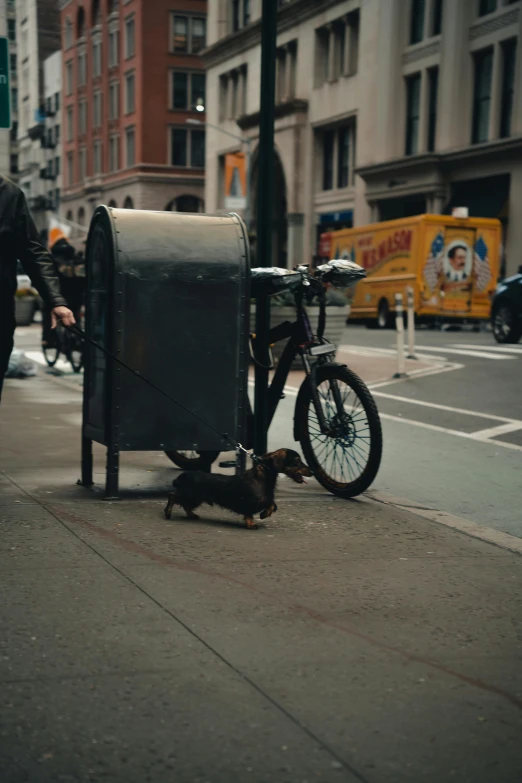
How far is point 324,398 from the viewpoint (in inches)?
263

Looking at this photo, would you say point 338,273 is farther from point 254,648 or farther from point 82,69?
point 82,69

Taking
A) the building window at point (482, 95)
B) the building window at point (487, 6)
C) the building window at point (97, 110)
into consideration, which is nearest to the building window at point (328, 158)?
the building window at point (482, 95)

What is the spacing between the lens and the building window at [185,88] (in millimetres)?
72125

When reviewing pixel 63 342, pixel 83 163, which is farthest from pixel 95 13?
pixel 63 342

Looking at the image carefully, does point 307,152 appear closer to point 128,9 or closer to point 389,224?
point 389,224

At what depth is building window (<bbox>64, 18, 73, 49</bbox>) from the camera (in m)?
84.3

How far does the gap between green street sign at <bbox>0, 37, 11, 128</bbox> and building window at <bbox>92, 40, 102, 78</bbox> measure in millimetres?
69234

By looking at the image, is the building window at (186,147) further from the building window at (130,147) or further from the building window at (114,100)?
the building window at (114,100)

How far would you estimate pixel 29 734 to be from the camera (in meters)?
2.99

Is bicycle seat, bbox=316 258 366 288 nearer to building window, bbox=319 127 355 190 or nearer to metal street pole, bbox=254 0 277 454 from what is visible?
metal street pole, bbox=254 0 277 454

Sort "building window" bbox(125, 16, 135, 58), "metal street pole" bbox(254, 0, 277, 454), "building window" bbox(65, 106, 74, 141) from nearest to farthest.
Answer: "metal street pole" bbox(254, 0, 277, 454) → "building window" bbox(125, 16, 135, 58) → "building window" bbox(65, 106, 74, 141)

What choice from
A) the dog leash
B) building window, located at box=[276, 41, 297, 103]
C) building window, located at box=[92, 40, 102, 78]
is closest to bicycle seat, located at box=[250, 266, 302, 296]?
the dog leash

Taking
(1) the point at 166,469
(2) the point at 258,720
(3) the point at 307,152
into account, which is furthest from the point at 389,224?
(2) the point at 258,720

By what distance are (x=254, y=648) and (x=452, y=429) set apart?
6.82 metres
